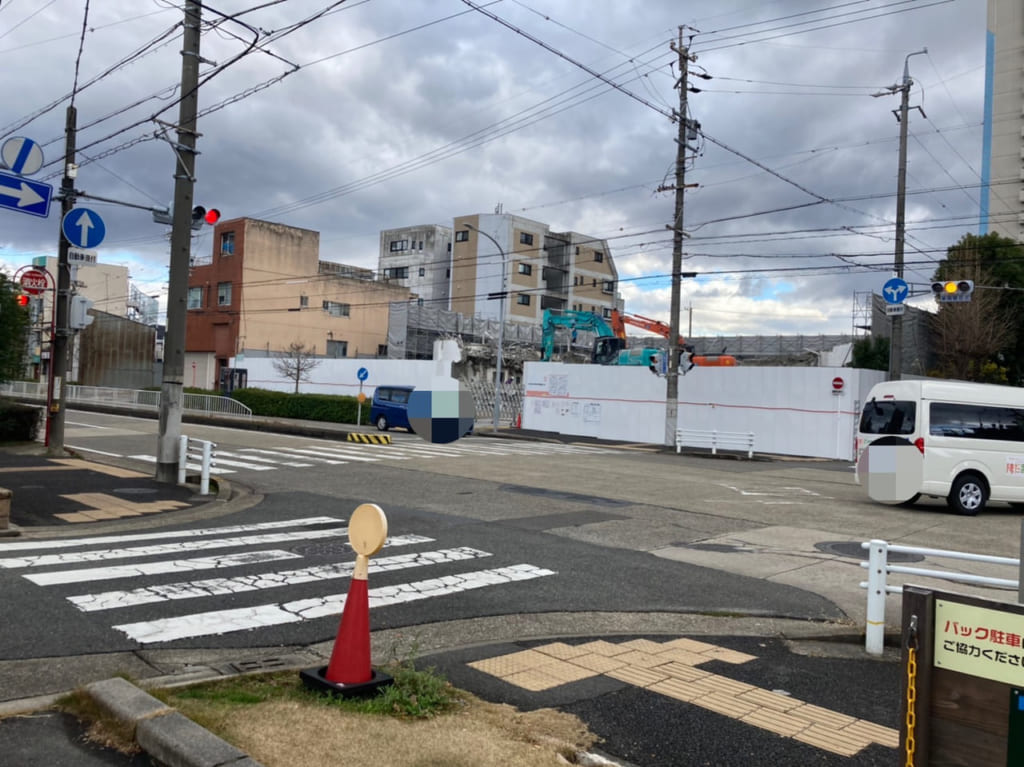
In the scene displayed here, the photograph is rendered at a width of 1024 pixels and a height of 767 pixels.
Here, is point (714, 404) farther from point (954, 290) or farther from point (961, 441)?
point (961, 441)

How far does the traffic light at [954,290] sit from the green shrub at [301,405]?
2548 centimetres

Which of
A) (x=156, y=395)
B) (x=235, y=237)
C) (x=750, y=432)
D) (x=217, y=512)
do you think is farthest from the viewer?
(x=235, y=237)

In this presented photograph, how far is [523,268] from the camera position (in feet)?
245

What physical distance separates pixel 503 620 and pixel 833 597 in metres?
3.71

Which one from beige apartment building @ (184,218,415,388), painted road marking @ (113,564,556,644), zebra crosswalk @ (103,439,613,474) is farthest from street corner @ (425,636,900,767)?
beige apartment building @ (184,218,415,388)

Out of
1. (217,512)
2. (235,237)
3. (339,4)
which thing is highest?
(235,237)

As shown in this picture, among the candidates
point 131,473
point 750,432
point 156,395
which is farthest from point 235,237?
point 131,473

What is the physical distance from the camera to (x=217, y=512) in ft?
40.0

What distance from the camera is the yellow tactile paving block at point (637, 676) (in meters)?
5.33

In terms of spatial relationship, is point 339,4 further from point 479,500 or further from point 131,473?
point 131,473

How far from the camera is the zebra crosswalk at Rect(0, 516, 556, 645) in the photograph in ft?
21.5

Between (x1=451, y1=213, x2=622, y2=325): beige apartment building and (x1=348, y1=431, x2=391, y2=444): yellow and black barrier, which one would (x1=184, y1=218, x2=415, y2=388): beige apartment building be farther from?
(x1=348, y1=431, x2=391, y2=444): yellow and black barrier

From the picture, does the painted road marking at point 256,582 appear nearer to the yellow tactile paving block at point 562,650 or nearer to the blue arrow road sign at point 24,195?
the yellow tactile paving block at point 562,650

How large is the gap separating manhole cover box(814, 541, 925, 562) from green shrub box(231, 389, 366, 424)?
29.6 m
